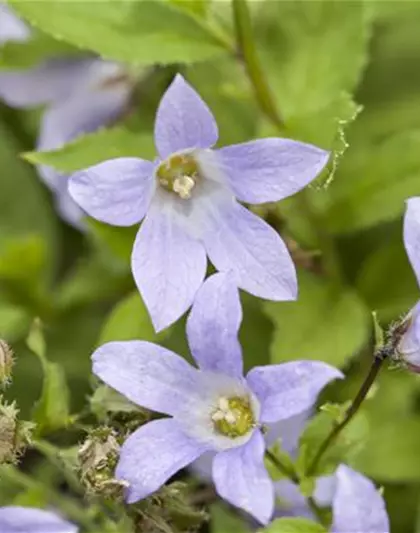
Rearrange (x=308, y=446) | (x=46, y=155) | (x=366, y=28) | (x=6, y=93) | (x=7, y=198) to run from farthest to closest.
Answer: (x=7, y=198) < (x=6, y=93) < (x=366, y=28) < (x=46, y=155) < (x=308, y=446)

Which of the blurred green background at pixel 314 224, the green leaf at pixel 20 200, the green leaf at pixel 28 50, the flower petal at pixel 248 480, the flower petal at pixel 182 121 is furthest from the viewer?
the green leaf at pixel 20 200

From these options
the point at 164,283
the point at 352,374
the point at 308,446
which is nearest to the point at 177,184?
the point at 164,283

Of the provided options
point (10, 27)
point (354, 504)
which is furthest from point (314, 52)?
point (354, 504)

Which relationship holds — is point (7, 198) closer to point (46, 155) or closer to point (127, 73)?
point (127, 73)

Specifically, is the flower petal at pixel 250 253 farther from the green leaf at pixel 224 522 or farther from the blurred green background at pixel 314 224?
the green leaf at pixel 224 522

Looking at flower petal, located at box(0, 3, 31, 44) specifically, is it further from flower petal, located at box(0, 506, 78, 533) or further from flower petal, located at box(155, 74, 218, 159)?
flower petal, located at box(0, 506, 78, 533)

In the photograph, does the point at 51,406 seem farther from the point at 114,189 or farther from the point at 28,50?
the point at 28,50

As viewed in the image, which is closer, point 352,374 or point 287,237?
point 287,237

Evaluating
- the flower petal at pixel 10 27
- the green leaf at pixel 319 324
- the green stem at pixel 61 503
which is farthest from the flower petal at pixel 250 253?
the flower petal at pixel 10 27
